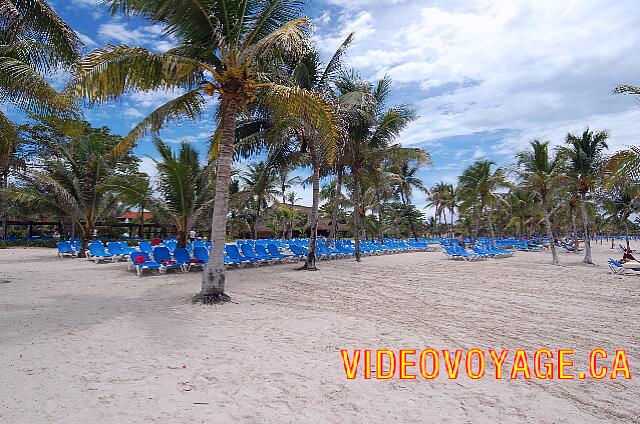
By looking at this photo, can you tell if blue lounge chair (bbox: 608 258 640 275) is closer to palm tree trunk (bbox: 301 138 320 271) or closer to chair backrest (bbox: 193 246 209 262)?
palm tree trunk (bbox: 301 138 320 271)

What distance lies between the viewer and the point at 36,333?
16.1 feet

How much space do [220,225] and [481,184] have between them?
2625 centimetres

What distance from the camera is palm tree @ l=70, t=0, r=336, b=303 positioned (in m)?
6.48

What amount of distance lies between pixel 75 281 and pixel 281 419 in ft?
29.2

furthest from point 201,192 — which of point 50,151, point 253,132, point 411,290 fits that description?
point 50,151

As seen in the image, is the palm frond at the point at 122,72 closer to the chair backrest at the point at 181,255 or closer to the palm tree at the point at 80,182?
the chair backrest at the point at 181,255

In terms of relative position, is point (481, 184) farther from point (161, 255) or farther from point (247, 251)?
point (161, 255)

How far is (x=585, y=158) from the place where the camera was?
62.1 ft

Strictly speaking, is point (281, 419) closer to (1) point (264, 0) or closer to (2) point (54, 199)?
(1) point (264, 0)

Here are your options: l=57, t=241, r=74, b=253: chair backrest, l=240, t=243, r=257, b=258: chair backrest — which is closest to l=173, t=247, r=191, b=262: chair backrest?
l=240, t=243, r=257, b=258: chair backrest

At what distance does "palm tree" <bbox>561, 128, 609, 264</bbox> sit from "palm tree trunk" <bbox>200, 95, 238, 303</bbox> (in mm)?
17980

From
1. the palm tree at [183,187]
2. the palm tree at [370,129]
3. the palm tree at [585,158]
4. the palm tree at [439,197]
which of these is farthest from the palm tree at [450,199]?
the palm tree at [183,187]

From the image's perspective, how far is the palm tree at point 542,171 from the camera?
61.3 feet

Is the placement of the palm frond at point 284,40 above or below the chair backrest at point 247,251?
above
